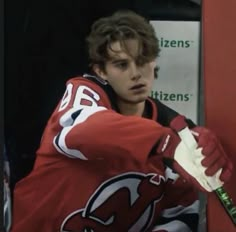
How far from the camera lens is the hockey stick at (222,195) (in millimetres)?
2412

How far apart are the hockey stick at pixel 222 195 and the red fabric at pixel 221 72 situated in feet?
0.14

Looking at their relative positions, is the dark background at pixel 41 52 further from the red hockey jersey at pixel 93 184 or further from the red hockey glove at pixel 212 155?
the red hockey glove at pixel 212 155

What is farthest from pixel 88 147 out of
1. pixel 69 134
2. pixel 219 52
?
pixel 219 52

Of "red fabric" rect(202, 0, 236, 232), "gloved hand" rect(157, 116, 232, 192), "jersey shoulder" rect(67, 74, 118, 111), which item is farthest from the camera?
"jersey shoulder" rect(67, 74, 118, 111)

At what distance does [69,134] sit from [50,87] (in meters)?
0.25

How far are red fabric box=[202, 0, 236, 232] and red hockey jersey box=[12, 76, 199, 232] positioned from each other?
17 cm

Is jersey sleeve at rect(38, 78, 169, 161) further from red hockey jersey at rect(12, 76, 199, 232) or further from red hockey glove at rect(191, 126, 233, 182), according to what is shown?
red hockey glove at rect(191, 126, 233, 182)

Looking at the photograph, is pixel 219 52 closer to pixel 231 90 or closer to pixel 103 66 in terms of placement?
pixel 231 90

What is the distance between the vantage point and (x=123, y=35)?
2.62 metres

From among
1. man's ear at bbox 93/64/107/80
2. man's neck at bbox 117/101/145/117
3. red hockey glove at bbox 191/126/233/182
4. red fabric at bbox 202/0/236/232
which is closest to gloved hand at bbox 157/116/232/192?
red hockey glove at bbox 191/126/233/182


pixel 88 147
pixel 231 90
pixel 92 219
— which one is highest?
pixel 231 90

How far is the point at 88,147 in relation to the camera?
98.3 inches

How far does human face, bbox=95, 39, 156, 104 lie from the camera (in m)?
2.62

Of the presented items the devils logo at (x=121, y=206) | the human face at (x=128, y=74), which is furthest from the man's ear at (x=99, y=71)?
the devils logo at (x=121, y=206)
